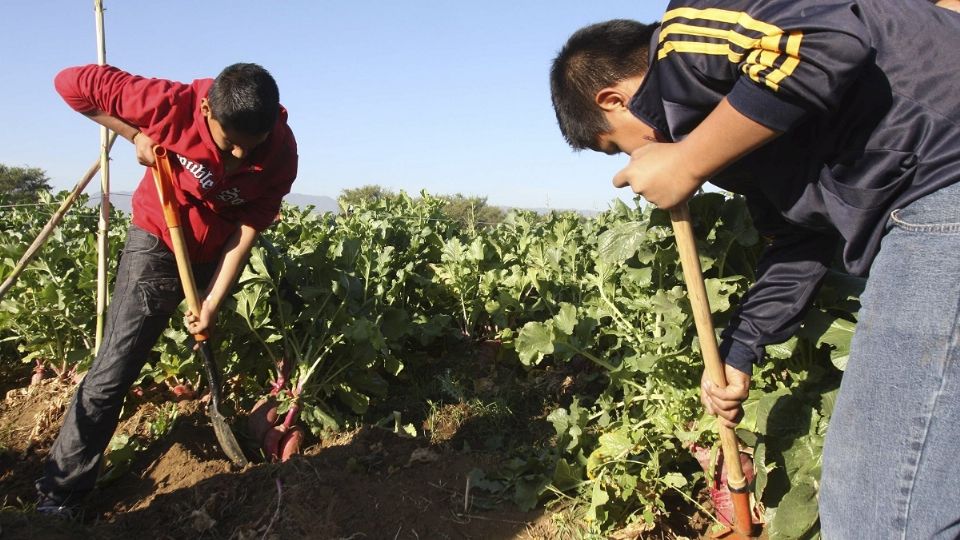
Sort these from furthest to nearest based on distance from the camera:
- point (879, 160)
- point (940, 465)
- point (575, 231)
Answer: point (575, 231), point (879, 160), point (940, 465)

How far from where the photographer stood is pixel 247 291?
3762mm

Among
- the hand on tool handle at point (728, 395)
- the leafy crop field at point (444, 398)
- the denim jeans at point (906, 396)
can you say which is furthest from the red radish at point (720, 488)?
the denim jeans at point (906, 396)

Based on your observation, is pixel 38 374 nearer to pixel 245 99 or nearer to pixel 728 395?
pixel 245 99

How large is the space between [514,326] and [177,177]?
2.98m

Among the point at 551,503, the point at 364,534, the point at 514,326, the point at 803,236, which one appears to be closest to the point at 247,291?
the point at 364,534

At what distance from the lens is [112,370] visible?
318 centimetres

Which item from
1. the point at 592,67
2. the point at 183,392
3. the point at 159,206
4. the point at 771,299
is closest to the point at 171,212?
the point at 159,206

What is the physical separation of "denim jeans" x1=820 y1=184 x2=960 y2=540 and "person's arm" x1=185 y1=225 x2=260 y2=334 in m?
2.65

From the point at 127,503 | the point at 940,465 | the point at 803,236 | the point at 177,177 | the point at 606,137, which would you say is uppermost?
the point at 177,177

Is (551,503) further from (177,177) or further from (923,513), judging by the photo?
(177,177)

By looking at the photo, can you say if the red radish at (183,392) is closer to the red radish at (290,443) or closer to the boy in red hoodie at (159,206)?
the red radish at (290,443)

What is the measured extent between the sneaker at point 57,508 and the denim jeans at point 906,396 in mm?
3053

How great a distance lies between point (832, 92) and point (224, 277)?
107 inches

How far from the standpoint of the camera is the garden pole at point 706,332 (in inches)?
78.9
